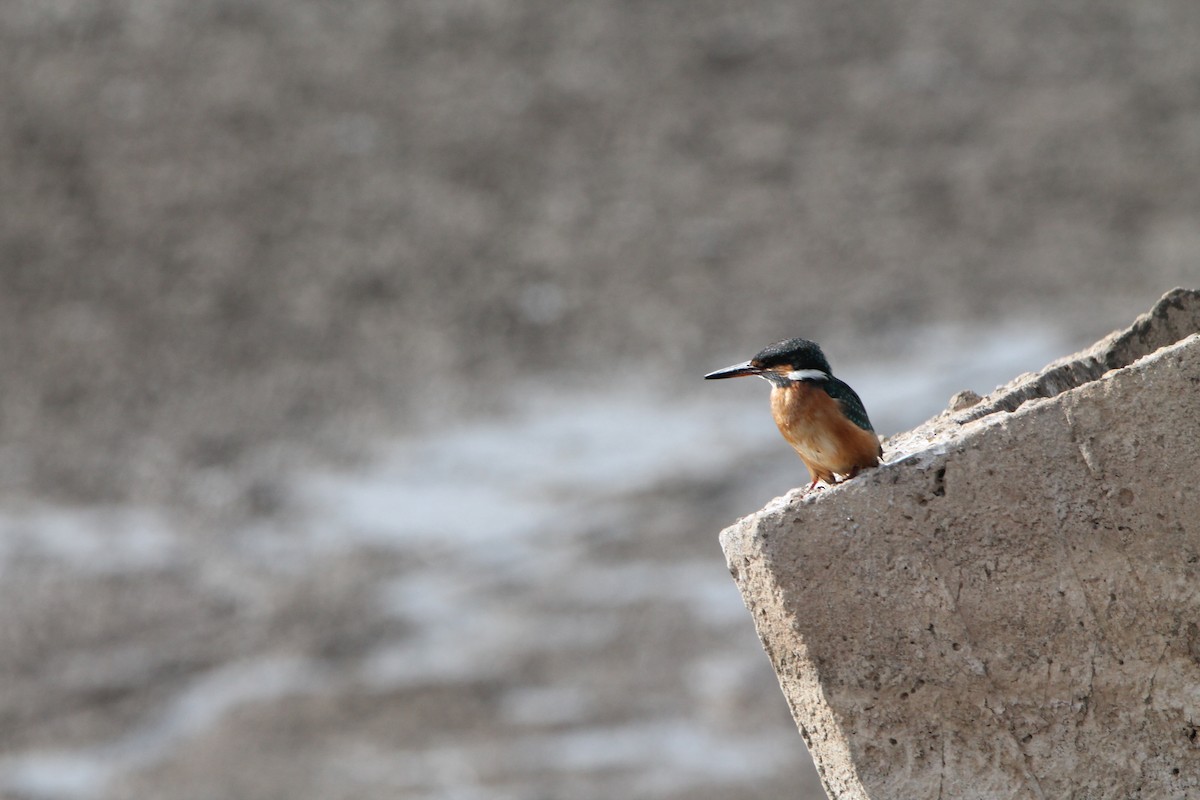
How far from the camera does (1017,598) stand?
4.44 metres

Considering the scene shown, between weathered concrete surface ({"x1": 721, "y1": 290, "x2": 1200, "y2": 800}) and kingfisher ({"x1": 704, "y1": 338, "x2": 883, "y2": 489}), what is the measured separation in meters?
0.09

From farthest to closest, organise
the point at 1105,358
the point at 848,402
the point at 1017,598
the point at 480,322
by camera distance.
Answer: the point at 480,322
the point at 1105,358
the point at 848,402
the point at 1017,598

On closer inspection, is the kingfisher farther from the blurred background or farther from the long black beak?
the blurred background

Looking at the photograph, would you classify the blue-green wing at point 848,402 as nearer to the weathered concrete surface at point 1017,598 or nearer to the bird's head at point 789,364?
the bird's head at point 789,364

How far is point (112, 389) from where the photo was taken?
23.3 meters

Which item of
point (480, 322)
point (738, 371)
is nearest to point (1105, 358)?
point (738, 371)

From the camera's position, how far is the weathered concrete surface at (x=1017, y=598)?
4305mm

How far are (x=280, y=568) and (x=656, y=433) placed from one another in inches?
230

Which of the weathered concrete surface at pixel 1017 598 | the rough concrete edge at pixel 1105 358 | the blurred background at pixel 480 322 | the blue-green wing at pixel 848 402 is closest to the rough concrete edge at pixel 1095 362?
the rough concrete edge at pixel 1105 358

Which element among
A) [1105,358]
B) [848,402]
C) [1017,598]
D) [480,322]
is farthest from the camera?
[480,322]

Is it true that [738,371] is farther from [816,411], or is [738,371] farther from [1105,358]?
[1105,358]

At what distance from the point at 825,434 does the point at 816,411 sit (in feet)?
0.25

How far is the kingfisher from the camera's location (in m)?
4.50

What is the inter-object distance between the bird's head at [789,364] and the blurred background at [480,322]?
11517 mm
